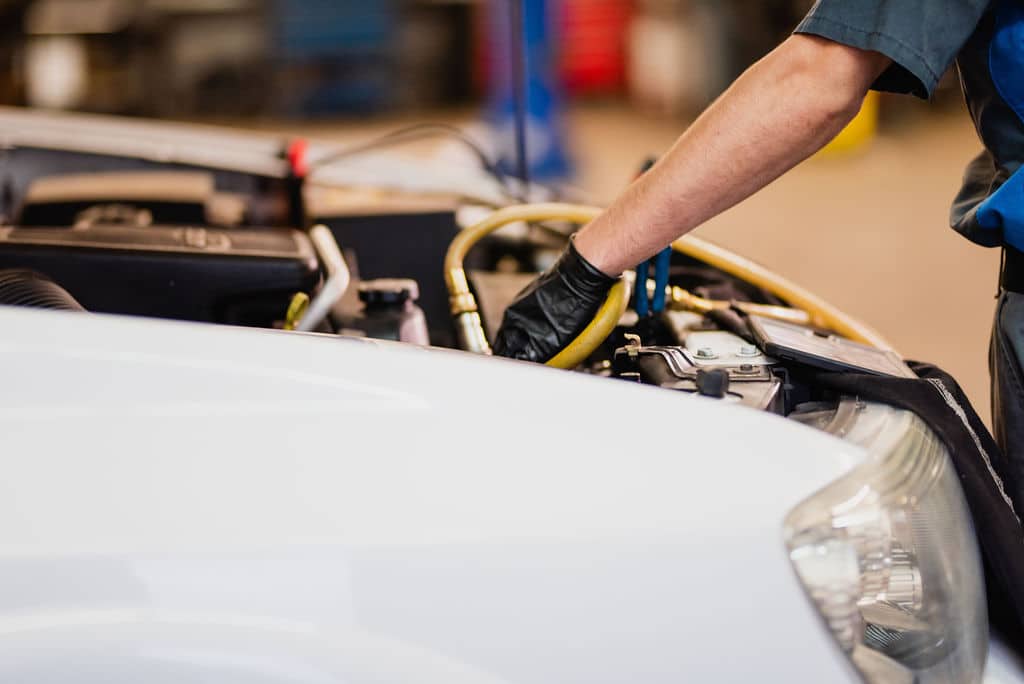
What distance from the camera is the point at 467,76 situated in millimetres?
10281

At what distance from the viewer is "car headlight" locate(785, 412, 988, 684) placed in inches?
36.6

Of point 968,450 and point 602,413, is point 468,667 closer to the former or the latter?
point 602,413

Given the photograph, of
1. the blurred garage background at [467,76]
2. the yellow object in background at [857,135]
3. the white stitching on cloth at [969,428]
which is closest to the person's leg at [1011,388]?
the white stitching on cloth at [969,428]

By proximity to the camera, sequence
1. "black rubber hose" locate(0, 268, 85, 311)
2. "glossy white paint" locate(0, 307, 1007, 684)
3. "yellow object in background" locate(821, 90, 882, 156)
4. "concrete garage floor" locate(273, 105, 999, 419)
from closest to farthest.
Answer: "glossy white paint" locate(0, 307, 1007, 684) < "black rubber hose" locate(0, 268, 85, 311) < "concrete garage floor" locate(273, 105, 999, 419) < "yellow object in background" locate(821, 90, 882, 156)

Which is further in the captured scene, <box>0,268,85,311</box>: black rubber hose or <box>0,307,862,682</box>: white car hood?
<box>0,268,85,311</box>: black rubber hose

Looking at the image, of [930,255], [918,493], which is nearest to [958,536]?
[918,493]

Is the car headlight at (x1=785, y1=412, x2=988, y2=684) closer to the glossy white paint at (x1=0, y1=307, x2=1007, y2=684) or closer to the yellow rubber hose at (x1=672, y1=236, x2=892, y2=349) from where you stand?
the glossy white paint at (x1=0, y1=307, x2=1007, y2=684)

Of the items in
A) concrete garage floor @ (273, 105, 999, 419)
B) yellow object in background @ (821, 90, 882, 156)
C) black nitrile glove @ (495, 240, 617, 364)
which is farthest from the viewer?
yellow object in background @ (821, 90, 882, 156)

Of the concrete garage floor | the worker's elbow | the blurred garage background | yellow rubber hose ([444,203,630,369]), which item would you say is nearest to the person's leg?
the worker's elbow

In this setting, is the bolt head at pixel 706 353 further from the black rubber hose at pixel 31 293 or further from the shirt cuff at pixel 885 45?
the black rubber hose at pixel 31 293

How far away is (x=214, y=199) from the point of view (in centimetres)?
281

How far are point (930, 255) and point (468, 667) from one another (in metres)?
4.70

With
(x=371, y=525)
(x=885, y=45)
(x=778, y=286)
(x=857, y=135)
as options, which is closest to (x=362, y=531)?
(x=371, y=525)

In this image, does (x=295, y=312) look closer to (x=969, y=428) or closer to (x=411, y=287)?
(x=411, y=287)
